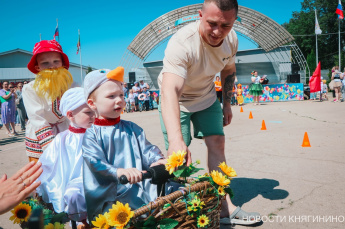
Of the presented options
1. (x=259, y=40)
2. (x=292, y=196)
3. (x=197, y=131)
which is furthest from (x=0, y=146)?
(x=259, y=40)

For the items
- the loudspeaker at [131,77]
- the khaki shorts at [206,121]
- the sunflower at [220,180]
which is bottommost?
the sunflower at [220,180]

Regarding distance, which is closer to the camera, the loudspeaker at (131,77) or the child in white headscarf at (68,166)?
the child in white headscarf at (68,166)

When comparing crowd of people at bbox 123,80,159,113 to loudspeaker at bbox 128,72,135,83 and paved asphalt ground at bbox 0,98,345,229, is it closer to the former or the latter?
loudspeaker at bbox 128,72,135,83

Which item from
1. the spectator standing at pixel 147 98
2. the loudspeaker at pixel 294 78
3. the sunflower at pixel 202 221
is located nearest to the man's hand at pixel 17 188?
the sunflower at pixel 202 221

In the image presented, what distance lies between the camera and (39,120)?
2.92 meters

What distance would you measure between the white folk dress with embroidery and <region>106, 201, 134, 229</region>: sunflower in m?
1.69

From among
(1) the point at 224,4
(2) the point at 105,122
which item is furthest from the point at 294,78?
(2) the point at 105,122

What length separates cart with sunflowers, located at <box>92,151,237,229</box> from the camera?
4.87 feet

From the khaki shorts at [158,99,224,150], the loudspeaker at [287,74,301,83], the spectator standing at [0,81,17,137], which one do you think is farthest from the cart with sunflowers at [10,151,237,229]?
the loudspeaker at [287,74,301,83]

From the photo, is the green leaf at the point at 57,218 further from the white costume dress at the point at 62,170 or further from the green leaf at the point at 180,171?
the green leaf at the point at 180,171

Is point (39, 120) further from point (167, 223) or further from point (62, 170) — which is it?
point (167, 223)

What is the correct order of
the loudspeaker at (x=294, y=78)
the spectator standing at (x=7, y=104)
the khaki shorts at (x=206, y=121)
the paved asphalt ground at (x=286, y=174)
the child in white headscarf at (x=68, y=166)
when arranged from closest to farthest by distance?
the child in white headscarf at (x=68, y=166) → the paved asphalt ground at (x=286, y=174) → the khaki shorts at (x=206, y=121) → the spectator standing at (x=7, y=104) → the loudspeaker at (x=294, y=78)

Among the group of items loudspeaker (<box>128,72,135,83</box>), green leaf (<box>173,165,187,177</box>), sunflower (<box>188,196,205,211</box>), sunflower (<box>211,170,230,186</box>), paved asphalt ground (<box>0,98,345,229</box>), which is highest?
loudspeaker (<box>128,72,135,83</box>)

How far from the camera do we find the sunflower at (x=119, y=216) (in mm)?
1445
